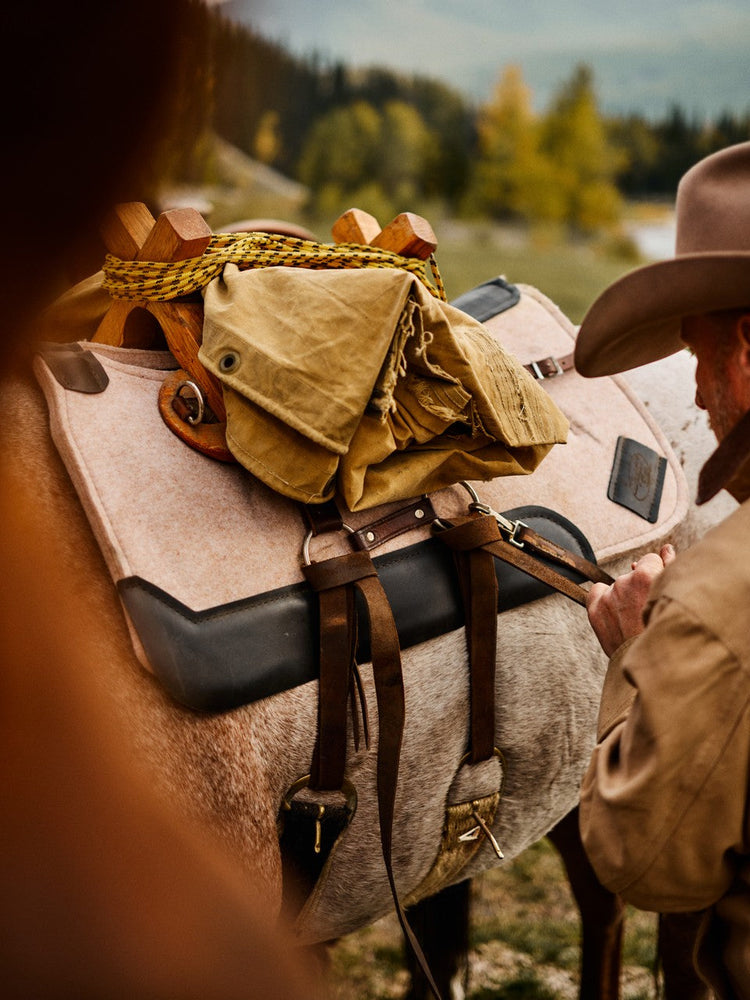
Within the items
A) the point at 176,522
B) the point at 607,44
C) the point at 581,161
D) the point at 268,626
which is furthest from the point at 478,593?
the point at 607,44

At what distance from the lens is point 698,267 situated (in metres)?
1.00

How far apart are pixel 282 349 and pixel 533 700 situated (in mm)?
848

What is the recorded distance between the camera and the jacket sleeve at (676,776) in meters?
0.92

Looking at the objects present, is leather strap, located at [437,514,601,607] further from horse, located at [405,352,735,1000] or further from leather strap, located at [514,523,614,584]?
horse, located at [405,352,735,1000]

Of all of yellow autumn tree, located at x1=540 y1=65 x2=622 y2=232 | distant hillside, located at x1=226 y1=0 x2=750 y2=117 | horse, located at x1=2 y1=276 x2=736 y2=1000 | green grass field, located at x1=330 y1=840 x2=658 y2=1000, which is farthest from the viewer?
distant hillside, located at x1=226 y1=0 x2=750 y2=117

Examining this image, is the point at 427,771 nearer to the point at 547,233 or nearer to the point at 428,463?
the point at 428,463

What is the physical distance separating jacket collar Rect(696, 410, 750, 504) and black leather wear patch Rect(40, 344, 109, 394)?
90 centimetres

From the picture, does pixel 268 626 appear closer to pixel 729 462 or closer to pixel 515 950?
pixel 729 462

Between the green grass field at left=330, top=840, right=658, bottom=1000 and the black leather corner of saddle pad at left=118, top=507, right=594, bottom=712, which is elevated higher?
the black leather corner of saddle pad at left=118, top=507, right=594, bottom=712

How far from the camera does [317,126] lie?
37062 mm

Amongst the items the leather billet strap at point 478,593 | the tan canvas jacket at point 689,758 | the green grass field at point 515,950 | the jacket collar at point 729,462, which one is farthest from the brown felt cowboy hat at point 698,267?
the green grass field at point 515,950

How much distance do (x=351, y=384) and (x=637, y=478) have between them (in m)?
0.87

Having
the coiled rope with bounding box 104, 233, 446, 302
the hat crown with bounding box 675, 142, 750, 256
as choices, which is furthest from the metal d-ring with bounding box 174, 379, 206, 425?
the hat crown with bounding box 675, 142, 750, 256

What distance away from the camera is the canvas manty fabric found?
4.23ft
